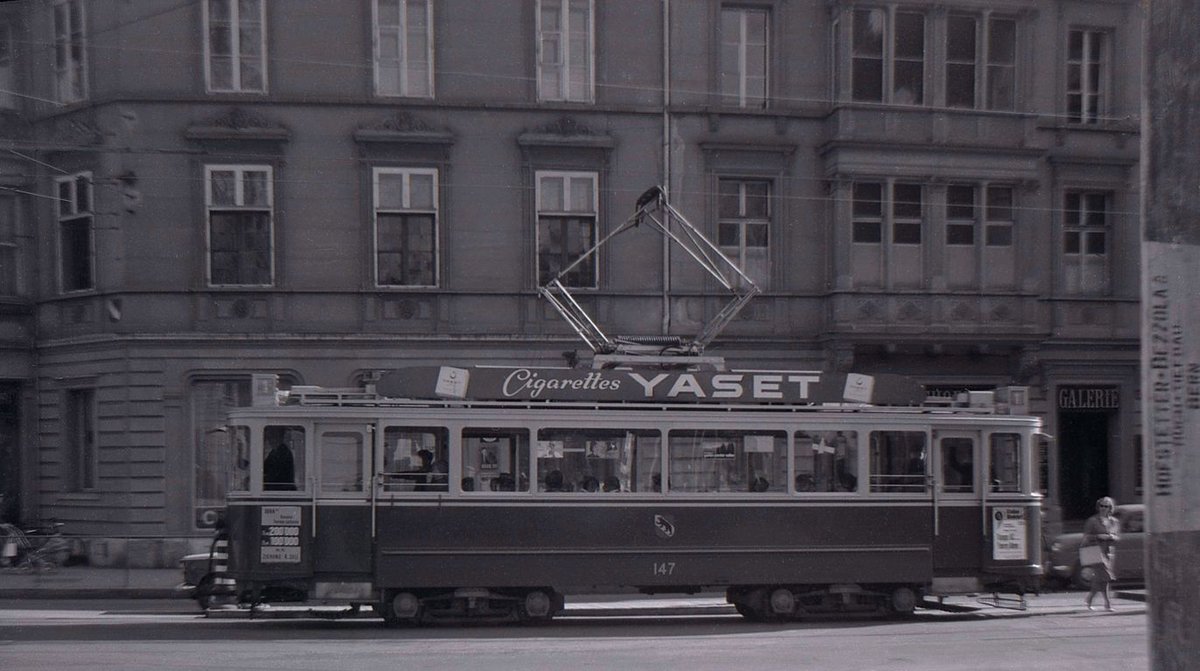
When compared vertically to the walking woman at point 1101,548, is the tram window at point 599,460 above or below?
above

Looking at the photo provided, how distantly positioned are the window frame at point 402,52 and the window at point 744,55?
5754 mm

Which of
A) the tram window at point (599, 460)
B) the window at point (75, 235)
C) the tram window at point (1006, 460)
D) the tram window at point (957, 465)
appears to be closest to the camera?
the tram window at point (599, 460)

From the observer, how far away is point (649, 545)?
13414mm

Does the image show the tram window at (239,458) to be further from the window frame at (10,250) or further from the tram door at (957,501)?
the window frame at (10,250)

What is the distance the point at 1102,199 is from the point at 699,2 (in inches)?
387

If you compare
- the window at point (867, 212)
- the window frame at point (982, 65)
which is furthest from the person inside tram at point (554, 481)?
the window frame at point (982, 65)

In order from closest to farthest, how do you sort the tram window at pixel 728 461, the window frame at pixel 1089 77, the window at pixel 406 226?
the tram window at pixel 728 461, the window at pixel 406 226, the window frame at pixel 1089 77

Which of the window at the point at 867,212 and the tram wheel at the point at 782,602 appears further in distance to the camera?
the window at the point at 867,212

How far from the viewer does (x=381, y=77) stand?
20.9 metres

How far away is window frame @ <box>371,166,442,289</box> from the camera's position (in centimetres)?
2088

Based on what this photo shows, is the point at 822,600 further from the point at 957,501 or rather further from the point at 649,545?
the point at 649,545

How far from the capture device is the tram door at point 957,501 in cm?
1398

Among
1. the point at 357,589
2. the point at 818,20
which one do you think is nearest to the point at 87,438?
the point at 357,589

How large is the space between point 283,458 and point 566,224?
9760mm
